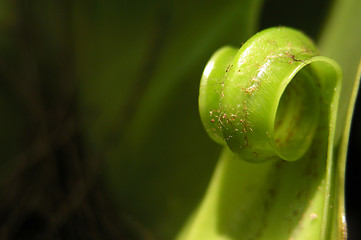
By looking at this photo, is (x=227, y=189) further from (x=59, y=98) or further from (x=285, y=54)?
(x=59, y=98)

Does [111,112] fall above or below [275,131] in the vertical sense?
below

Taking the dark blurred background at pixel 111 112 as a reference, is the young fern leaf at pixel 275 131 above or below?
above

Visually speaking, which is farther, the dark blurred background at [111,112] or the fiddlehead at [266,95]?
the dark blurred background at [111,112]


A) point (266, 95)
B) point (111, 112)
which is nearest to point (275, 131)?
point (266, 95)

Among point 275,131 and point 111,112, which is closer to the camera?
point 275,131

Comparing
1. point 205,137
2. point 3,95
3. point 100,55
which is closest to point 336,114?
Result: point 205,137

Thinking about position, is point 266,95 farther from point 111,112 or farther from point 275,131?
point 111,112
